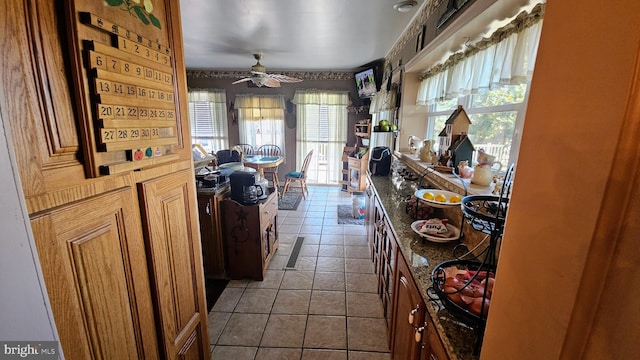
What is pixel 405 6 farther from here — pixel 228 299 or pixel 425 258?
pixel 228 299

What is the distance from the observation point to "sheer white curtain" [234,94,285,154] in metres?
5.68

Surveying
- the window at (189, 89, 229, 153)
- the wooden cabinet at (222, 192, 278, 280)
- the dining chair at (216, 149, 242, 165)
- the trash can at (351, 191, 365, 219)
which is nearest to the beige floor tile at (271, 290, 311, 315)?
the wooden cabinet at (222, 192, 278, 280)

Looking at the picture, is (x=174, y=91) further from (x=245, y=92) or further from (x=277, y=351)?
(x=245, y=92)

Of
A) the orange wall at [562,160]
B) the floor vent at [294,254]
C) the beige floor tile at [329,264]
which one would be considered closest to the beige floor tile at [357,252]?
the beige floor tile at [329,264]

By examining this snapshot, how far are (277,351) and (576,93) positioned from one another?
1.99m

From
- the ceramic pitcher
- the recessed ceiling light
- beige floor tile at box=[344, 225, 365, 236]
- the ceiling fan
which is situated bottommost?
beige floor tile at box=[344, 225, 365, 236]

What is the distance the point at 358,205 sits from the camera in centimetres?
449

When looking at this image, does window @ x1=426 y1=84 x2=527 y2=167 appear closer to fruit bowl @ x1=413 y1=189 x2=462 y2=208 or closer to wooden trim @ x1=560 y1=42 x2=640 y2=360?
fruit bowl @ x1=413 y1=189 x2=462 y2=208

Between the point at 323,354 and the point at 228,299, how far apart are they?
3.18 ft

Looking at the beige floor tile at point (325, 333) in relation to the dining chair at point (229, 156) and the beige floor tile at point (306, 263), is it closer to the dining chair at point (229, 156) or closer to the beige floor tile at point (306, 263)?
the beige floor tile at point (306, 263)

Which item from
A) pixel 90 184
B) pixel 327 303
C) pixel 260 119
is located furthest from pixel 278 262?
pixel 260 119

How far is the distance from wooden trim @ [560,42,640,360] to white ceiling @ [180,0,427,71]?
2435mm

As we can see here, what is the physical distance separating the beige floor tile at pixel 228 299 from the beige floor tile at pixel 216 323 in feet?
0.18

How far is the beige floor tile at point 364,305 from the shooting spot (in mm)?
2094
